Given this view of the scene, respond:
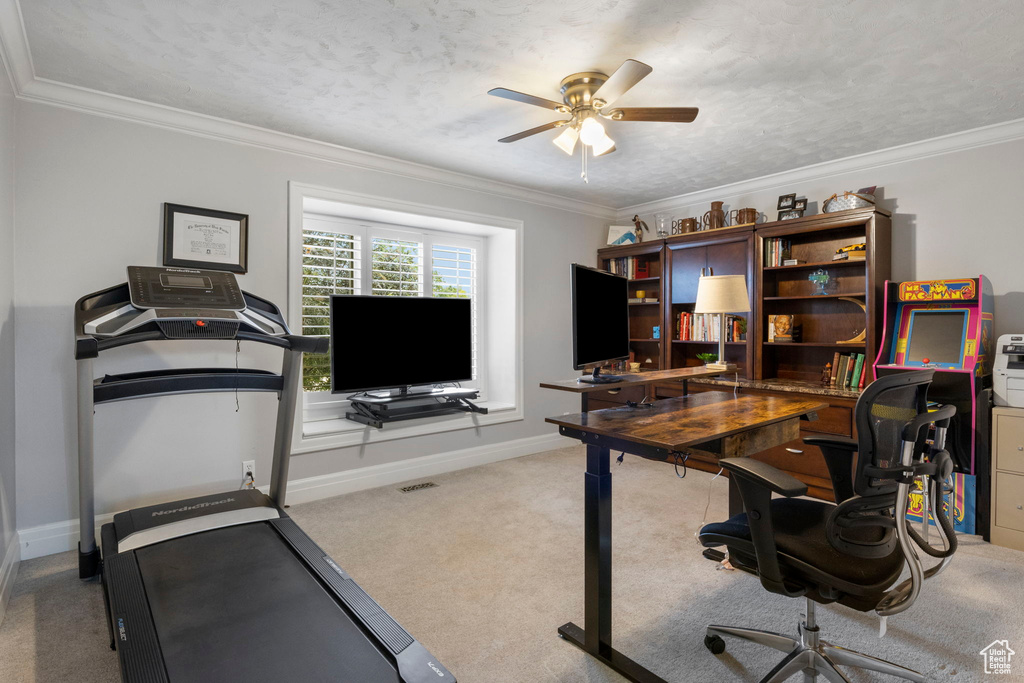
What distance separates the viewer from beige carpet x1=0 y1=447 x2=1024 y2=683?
1.84 m

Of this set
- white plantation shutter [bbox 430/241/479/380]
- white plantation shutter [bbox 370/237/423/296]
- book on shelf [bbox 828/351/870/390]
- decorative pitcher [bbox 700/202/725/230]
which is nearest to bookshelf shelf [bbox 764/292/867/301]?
book on shelf [bbox 828/351/870/390]

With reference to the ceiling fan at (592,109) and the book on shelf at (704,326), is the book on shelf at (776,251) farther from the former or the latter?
the ceiling fan at (592,109)

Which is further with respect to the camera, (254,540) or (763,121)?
(763,121)

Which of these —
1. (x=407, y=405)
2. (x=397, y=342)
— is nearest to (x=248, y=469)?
(x=407, y=405)

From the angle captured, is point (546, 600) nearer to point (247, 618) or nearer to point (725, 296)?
point (247, 618)

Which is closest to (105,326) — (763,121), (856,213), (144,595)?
(144,595)

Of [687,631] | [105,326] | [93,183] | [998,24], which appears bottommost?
[687,631]

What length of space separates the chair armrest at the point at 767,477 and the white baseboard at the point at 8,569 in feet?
9.43

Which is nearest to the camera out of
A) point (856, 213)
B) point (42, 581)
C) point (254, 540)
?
point (254, 540)

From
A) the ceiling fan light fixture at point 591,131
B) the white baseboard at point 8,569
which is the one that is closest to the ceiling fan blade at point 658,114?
the ceiling fan light fixture at point 591,131

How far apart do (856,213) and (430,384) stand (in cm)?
331

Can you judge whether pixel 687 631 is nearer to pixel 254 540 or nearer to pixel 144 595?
pixel 254 540

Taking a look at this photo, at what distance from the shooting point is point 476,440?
443 centimetres

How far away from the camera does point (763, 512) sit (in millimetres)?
1474
